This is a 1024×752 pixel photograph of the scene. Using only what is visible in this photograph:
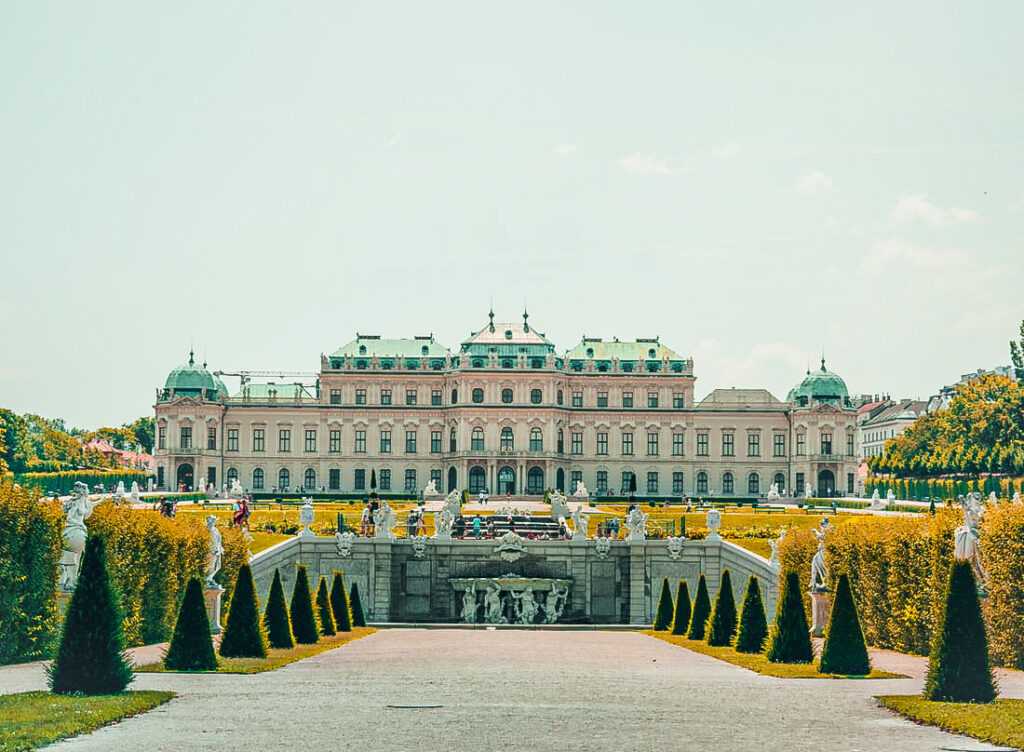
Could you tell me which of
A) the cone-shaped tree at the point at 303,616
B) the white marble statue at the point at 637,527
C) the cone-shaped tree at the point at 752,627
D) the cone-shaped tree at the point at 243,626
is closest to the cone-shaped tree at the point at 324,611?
the cone-shaped tree at the point at 303,616

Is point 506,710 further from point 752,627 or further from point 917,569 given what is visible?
point 917,569

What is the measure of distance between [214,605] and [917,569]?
14401 millimetres

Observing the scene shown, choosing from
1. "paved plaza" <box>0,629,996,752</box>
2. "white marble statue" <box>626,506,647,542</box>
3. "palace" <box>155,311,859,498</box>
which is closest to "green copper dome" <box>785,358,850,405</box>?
"palace" <box>155,311,859,498</box>

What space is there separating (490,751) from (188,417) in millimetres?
87673

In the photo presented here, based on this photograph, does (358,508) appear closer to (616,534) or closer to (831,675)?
(616,534)

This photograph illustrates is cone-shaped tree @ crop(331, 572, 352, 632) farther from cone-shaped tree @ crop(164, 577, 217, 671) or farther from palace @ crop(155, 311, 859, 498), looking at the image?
palace @ crop(155, 311, 859, 498)

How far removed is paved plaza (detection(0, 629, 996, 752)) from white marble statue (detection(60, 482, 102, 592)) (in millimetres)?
2974

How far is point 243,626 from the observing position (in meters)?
25.5

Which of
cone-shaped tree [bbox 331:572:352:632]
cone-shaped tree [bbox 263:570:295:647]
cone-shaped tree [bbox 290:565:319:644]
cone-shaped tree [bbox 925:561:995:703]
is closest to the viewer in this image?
cone-shaped tree [bbox 925:561:995:703]

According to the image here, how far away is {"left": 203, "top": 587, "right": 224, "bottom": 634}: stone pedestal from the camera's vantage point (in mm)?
31516

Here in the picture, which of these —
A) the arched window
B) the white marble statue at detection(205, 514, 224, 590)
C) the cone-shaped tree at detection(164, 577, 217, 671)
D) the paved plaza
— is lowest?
the paved plaza

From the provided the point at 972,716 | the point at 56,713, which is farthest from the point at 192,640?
the point at 972,716

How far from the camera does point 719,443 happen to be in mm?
102062

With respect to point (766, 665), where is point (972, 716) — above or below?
above
